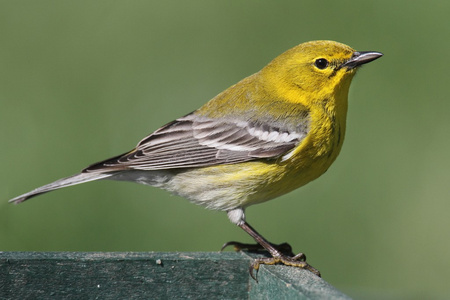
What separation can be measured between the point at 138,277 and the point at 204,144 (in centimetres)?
141

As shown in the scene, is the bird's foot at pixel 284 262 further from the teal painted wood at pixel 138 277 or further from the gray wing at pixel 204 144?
the gray wing at pixel 204 144

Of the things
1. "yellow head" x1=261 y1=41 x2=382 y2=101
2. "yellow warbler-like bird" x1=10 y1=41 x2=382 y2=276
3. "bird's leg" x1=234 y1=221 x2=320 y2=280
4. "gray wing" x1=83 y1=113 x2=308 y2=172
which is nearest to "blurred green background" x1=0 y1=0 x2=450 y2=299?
"bird's leg" x1=234 y1=221 x2=320 y2=280

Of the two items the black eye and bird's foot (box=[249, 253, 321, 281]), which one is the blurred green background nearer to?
bird's foot (box=[249, 253, 321, 281])

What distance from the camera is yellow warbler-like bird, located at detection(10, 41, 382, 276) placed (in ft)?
16.3

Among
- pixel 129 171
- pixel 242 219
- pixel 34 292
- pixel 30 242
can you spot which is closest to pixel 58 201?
pixel 30 242

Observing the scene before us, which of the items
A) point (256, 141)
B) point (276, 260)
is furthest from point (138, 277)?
point (256, 141)

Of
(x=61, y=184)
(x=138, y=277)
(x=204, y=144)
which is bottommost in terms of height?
(x=138, y=277)

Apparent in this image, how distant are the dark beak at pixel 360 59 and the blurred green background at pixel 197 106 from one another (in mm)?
1499

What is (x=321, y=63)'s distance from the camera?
5.20 metres

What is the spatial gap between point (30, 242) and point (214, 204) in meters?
1.84

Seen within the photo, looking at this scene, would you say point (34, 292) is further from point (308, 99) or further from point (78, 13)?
point (78, 13)

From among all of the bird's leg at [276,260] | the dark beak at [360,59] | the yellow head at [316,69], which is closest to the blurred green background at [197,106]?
the bird's leg at [276,260]

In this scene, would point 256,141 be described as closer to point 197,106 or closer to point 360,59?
point 360,59

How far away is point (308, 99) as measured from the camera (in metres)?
5.25
